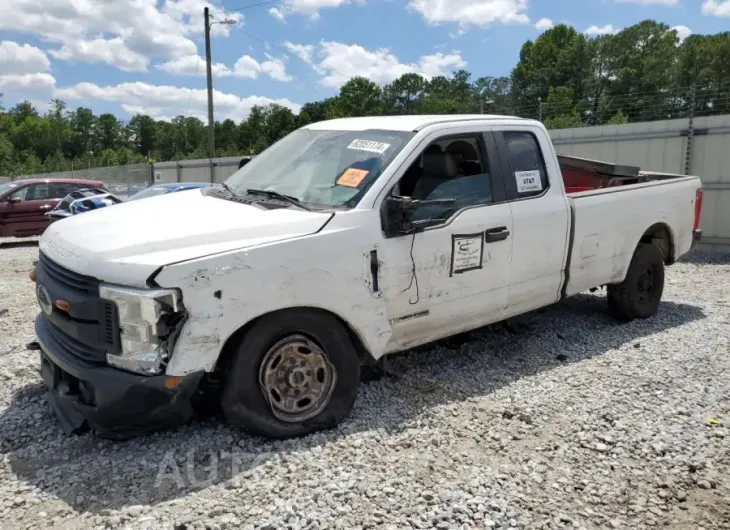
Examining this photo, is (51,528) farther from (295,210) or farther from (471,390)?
(471,390)

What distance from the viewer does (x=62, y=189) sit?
50.5 ft

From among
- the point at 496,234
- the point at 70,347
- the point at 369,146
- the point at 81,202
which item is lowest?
the point at 70,347

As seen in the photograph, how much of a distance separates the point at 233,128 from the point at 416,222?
81.8m

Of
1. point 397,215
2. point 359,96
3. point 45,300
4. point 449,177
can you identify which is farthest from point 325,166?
point 359,96

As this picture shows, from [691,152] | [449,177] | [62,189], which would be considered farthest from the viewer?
[62,189]

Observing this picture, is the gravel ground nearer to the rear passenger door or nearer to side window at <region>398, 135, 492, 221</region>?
the rear passenger door

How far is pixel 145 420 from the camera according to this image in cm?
329

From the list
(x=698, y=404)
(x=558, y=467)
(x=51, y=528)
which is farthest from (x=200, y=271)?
(x=698, y=404)

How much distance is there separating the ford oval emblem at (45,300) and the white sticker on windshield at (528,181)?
335cm

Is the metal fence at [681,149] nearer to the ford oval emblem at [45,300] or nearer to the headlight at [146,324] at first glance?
the headlight at [146,324]

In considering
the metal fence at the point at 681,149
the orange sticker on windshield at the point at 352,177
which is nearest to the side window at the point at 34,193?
the metal fence at the point at 681,149

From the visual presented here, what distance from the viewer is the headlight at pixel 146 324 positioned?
3.12 metres

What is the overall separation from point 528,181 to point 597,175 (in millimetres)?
2483

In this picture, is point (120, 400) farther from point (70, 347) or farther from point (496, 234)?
A: point (496, 234)
